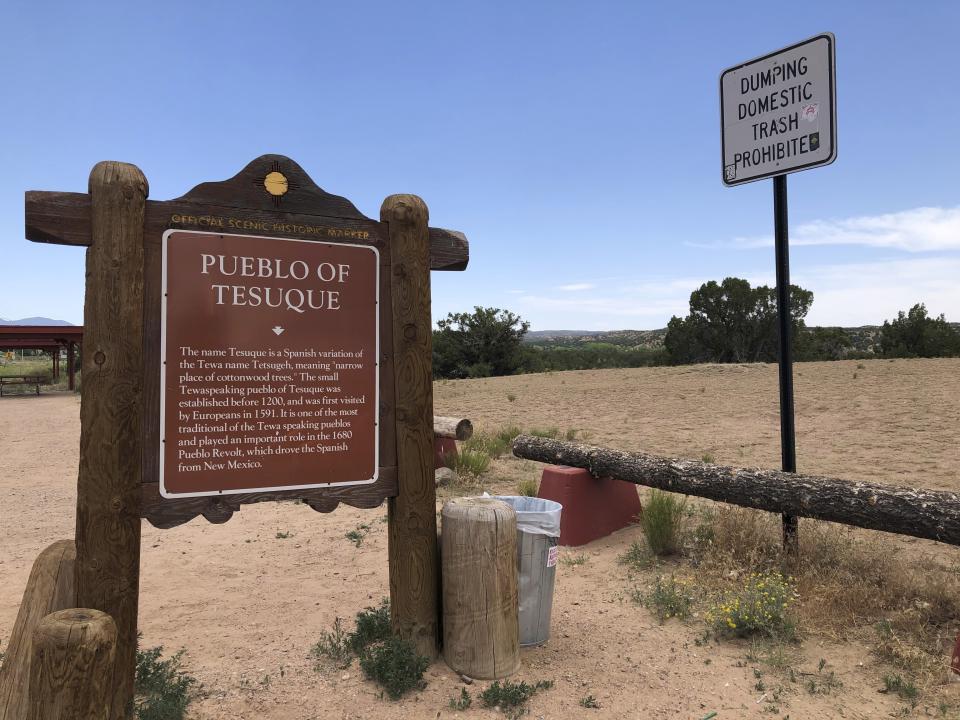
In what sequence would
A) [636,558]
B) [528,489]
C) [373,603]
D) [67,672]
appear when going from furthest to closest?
[528,489], [636,558], [373,603], [67,672]

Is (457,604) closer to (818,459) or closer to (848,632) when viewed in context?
(848,632)

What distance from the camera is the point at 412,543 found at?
3854 millimetres

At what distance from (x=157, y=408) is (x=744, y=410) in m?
15.5

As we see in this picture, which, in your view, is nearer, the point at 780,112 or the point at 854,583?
the point at 854,583

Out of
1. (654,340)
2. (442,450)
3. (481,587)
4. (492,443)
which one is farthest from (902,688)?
(654,340)

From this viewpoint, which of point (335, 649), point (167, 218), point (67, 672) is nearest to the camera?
point (67, 672)

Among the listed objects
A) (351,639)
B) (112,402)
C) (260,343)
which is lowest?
(351,639)

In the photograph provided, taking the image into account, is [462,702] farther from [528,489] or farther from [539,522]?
[528,489]

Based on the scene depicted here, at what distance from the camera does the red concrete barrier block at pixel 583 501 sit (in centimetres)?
614

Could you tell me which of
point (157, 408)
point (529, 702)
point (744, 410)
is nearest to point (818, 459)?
point (744, 410)

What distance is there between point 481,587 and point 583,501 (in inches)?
105

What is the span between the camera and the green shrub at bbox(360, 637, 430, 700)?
3570mm

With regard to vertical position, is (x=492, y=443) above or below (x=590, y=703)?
above

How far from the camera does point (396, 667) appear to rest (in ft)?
11.9
